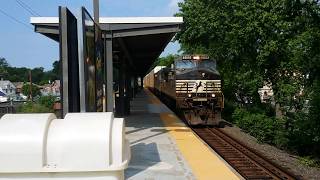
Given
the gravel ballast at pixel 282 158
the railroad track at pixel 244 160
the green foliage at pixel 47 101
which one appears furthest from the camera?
the green foliage at pixel 47 101

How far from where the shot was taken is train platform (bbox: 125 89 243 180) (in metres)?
10.0

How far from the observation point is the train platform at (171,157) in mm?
10031

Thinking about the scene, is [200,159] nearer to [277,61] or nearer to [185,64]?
[185,64]

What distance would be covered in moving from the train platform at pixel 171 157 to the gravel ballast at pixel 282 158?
7.28ft

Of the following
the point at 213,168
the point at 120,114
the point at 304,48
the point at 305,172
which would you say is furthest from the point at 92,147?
the point at 120,114

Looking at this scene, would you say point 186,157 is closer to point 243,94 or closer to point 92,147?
point 92,147

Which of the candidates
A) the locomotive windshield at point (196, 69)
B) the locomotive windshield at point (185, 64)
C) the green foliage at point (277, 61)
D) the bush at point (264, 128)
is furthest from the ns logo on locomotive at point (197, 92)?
the green foliage at point (277, 61)

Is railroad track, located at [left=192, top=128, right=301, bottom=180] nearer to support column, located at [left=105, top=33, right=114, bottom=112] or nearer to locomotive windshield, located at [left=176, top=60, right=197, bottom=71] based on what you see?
support column, located at [left=105, top=33, right=114, bottom=112]

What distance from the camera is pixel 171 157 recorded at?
40.0 feet

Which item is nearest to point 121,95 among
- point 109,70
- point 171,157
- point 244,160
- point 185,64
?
point 185,64

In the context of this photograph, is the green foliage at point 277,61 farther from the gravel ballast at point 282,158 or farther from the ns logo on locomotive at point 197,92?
the ns logo on locomotive at point 197,92

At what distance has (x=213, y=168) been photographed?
10812 millimetres

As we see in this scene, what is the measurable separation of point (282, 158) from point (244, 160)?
102 inches

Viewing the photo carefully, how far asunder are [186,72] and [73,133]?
1737cm
